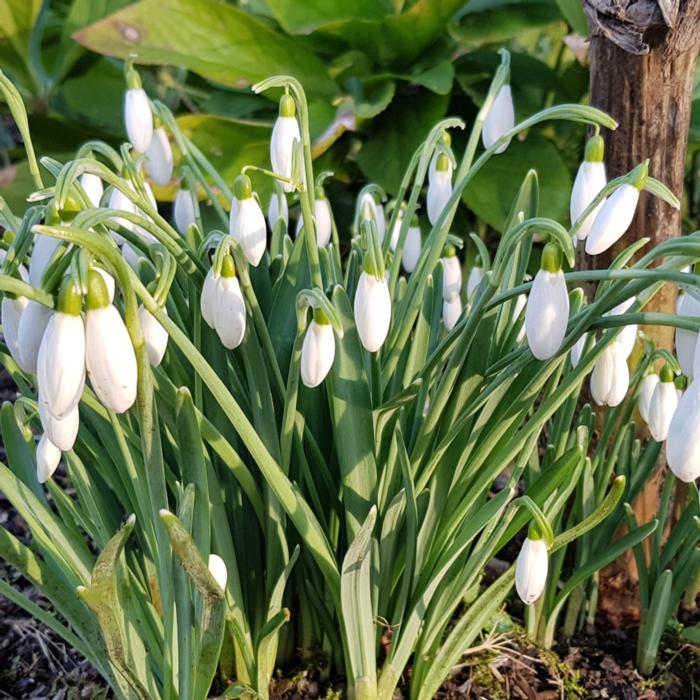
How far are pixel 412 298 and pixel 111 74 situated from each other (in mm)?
2203

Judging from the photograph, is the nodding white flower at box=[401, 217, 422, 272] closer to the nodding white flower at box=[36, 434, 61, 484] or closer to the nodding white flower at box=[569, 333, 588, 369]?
the nodding white flower at box=[569, 333, 588, 369]

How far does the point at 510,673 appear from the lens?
1469mm

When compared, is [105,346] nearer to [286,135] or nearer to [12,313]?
[12,313]

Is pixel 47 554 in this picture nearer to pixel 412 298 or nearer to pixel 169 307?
pixel 169 307

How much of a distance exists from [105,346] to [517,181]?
1826 millimetres

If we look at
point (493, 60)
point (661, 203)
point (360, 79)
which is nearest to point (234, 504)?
point (661, 203)

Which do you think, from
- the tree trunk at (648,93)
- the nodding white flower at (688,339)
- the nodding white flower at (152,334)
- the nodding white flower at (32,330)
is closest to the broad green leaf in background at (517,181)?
the tree trunk at (648,93)

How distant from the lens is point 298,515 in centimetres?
110

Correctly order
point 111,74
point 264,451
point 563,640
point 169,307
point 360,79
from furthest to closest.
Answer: point 111,74, point 360,79, point 563,640, point 169,307, point 264,451

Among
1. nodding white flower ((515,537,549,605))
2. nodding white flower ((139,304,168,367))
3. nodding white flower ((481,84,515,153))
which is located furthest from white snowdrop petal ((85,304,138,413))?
nodding white flower ((481,84,515,153))

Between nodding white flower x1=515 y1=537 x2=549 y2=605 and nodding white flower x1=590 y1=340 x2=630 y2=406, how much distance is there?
8.6 inches

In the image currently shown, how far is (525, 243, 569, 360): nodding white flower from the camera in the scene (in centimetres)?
95

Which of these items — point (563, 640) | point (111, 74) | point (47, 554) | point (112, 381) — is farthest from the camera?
point (111, 74)

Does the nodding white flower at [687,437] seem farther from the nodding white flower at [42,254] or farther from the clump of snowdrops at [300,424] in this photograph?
the nodding white flower at [42,254]
